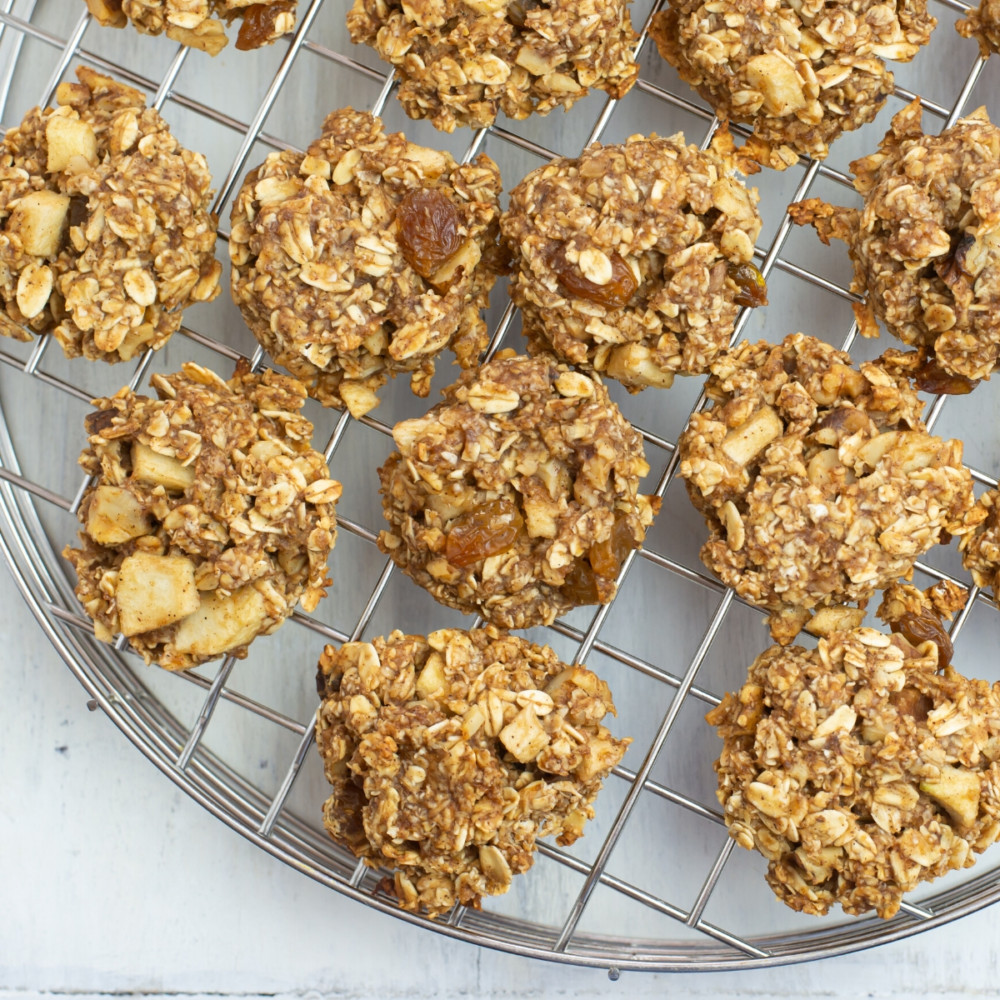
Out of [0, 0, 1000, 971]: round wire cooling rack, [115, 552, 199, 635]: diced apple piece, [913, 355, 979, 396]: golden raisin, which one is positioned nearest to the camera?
[115, 552, 199, 635]: diced apple piece

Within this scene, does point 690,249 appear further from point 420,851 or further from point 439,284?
point 420,851

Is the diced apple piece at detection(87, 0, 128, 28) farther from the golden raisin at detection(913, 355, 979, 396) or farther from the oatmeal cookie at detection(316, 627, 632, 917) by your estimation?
the golden raisin at detection(913, 355, 979, 396)

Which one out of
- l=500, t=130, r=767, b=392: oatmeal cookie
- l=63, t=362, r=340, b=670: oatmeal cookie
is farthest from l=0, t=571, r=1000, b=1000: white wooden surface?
l=500, t=130, r=767, b=392: oatmeal cookie

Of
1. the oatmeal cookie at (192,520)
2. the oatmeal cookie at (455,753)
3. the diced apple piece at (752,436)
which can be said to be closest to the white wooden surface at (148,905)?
the oatmeal cookie at (455,753)

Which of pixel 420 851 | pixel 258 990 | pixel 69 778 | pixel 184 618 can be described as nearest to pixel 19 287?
pixel 184 618

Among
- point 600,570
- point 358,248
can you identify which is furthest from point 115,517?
point 600,570

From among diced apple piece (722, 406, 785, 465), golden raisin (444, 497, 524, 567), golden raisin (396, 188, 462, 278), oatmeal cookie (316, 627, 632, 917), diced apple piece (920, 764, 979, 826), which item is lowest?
oatmeal cookie (316, 627, 632, 917)
